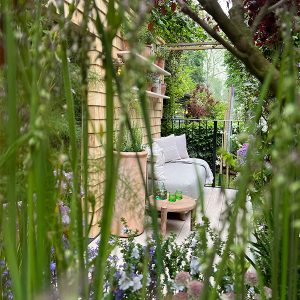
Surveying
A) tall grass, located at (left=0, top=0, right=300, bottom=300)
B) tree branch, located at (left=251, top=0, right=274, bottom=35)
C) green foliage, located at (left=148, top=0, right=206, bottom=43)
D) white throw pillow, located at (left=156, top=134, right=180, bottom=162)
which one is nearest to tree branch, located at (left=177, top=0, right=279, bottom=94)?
tree branch, located at (left=251, top=0, right=274, bottom=35)

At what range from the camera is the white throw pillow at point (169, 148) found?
19.0 feet

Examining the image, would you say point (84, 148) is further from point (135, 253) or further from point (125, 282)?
point (135, 253)

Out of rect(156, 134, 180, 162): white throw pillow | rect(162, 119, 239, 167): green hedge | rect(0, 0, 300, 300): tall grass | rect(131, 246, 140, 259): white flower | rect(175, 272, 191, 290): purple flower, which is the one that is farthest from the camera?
rect(162, 119, 239, 167): green hedge

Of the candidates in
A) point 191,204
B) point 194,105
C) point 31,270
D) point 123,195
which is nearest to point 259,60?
point 123,195

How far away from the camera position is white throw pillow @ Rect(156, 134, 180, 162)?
5.79 meters

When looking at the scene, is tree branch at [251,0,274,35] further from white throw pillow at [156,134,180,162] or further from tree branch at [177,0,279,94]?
white throw pillow at [156,134,180,162]

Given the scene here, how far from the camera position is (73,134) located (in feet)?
1.09

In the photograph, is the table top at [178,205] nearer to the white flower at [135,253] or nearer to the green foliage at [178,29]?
→ the white flower at [135,253]

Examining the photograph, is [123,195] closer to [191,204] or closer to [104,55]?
[104,55]

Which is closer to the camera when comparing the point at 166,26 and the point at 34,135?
the point at 34,135

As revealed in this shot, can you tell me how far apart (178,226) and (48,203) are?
387 centimetres

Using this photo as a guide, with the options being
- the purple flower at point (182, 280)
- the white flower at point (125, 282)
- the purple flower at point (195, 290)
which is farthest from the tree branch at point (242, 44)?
the white flower at point (125, 282)

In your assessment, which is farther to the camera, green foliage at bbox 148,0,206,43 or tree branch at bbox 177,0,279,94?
green foliage at bbox 148,0,206,43

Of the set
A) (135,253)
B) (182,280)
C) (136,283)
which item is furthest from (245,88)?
(182,280)
